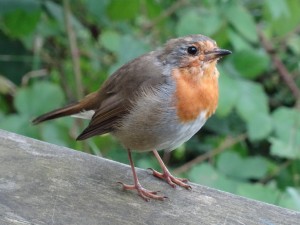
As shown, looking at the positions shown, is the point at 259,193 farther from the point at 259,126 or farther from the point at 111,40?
the point at 111,40

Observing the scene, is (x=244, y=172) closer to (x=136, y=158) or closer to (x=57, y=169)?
(x=136, y=158)

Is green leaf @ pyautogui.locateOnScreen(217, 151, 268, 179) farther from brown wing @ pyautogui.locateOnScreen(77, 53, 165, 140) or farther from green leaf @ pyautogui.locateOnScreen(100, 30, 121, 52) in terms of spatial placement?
brown wing @ pyautogui.locateOnScreen(77, 53, 165, 140)

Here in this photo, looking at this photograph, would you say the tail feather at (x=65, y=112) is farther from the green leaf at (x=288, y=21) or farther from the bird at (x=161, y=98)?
the green leaf at (x=288, y=21)

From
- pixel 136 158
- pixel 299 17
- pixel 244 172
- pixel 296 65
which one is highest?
pixel 299 17

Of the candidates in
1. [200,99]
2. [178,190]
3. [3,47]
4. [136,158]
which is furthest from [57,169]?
[3,47]

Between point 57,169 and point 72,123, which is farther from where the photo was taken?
point 72,123

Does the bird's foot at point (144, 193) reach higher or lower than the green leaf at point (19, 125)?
higher

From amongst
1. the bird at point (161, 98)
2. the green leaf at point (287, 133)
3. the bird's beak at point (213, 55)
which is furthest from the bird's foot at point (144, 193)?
the green leaf at point (287, 133)
